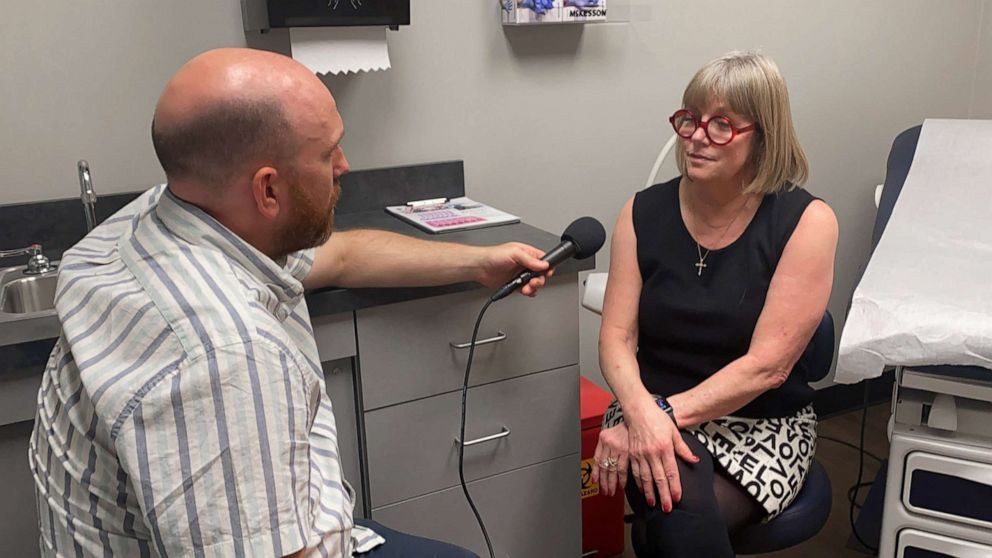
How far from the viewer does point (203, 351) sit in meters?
0.83

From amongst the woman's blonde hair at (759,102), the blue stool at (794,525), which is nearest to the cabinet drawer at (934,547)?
the blue stool at (794,525)

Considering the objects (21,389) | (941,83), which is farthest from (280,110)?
→ (941,83)

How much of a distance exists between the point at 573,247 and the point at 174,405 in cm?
89

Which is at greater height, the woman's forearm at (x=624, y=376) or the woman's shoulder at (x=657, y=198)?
the woman's shoulder at (x=657, y=198)

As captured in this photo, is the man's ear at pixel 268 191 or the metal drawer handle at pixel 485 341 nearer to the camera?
the man's ear at pixel 268 191

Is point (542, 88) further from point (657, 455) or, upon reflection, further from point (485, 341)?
point (657, 455)

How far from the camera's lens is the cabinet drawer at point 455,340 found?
62.8 inches

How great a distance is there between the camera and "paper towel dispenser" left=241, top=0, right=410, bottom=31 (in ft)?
5.59

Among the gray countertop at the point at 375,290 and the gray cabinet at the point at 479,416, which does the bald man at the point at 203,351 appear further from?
the gray cabinet at the point at 479,416

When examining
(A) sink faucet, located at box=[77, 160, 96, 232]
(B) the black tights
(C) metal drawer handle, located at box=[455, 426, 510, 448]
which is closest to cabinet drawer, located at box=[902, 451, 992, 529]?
(B) the black tights

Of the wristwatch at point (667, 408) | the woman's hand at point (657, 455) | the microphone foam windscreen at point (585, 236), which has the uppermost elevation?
the microphone foam windscreen at point (585, 236)

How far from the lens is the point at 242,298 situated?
883 mm

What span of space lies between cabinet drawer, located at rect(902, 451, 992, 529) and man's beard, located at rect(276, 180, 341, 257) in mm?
1140

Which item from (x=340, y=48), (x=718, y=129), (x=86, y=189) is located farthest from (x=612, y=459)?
(x=86, y=189)
